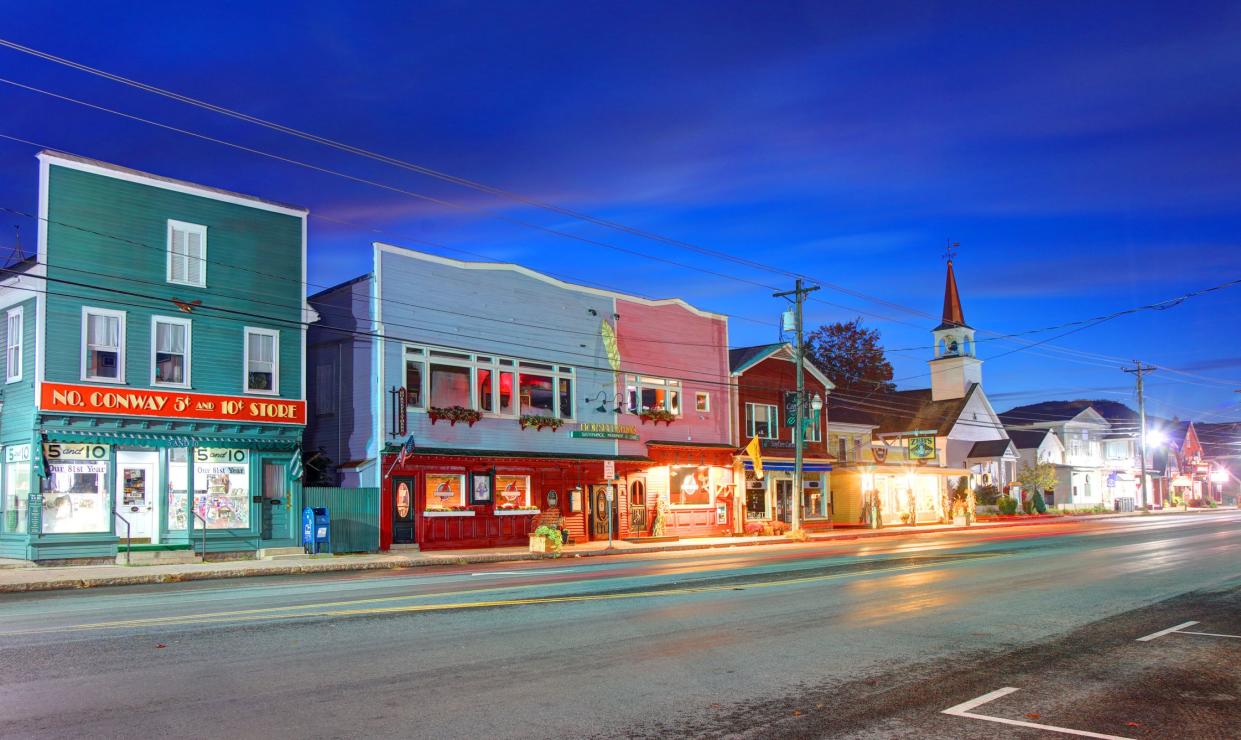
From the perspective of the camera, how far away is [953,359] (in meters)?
73.9

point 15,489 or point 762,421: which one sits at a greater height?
point 762,421

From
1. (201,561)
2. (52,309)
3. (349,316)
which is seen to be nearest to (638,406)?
(349,316)

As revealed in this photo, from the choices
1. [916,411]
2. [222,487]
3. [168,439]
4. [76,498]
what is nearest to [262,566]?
[222,487]

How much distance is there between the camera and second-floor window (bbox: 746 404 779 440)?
147ft

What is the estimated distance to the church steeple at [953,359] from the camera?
241ft

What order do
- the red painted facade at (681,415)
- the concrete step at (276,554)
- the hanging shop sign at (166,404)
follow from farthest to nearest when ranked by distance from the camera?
the red painted facade at (681,415)
the concrete step at (276,554)
the hanging shop sign at (166,404)

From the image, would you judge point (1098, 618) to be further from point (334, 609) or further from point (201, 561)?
point (201, 561)

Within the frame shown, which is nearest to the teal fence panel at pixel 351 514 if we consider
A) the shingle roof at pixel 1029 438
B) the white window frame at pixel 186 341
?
the white window frame at pixel 186 341

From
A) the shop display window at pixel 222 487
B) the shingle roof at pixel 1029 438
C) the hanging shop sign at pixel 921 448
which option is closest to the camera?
the shop display window at pixel 222 487

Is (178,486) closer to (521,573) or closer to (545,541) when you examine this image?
(545,541)

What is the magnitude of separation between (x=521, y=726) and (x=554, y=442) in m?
28.6

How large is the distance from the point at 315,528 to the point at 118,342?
7141 mm

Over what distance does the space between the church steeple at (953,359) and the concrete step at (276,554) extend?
183ft

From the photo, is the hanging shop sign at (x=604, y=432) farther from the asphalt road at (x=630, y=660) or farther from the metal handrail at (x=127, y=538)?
the asphalt road at (x=630, y=660)
